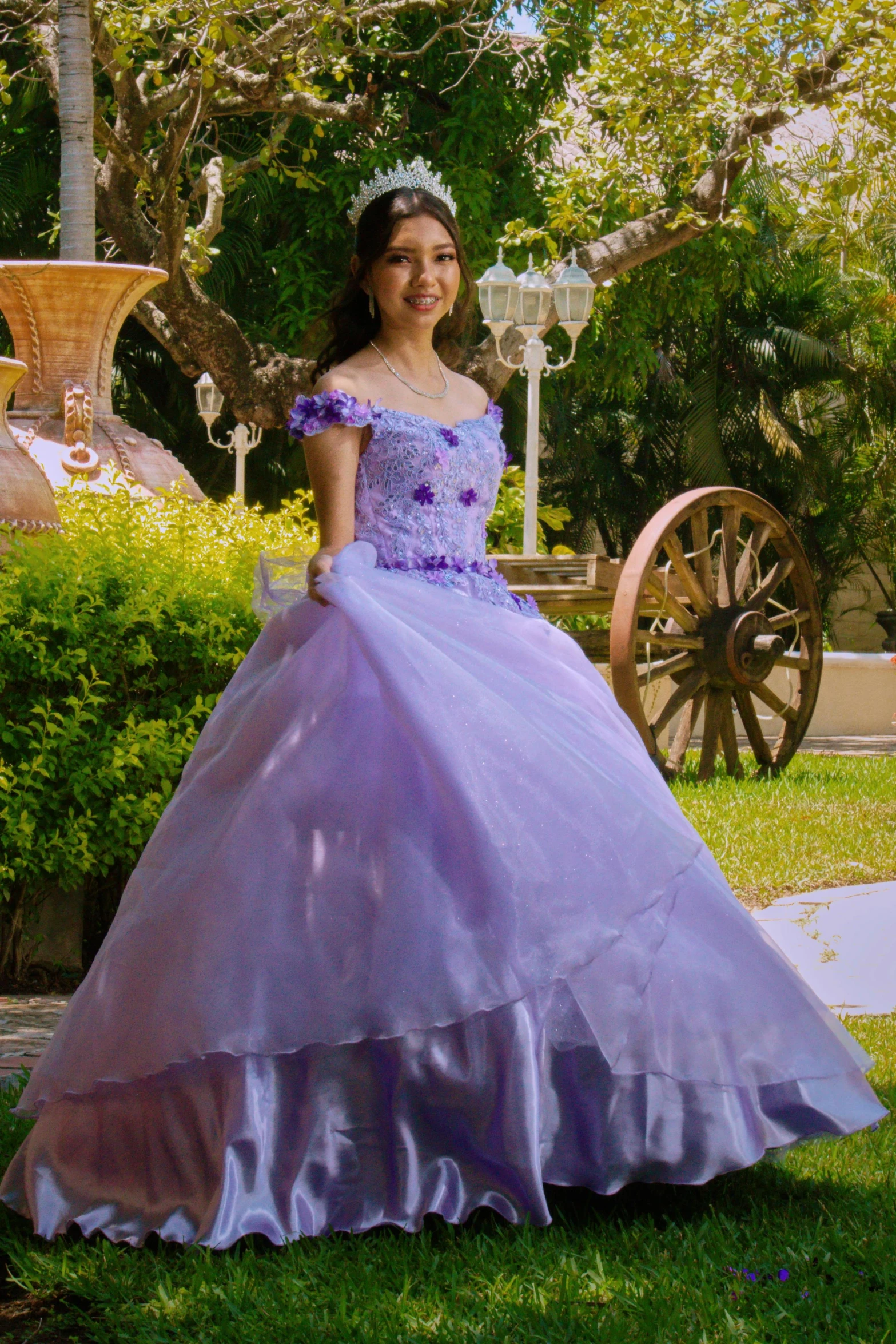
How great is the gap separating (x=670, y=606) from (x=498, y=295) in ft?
9.25

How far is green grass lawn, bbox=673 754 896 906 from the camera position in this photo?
6.46 meters

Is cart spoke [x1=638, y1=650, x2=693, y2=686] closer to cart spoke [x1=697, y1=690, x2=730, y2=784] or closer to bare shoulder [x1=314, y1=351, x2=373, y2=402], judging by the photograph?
cart spoke [x1=697, y1=690, x2=730, y2=784]

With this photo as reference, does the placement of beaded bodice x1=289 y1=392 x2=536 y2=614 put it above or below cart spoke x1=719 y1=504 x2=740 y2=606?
above

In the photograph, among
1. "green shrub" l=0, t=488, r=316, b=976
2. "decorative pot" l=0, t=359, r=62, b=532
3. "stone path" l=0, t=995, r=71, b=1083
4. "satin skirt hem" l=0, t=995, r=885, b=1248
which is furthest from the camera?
"decorative pot" l=0, t=359, r=62, b=532

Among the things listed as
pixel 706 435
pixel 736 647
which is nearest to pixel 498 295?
pixel 736 647

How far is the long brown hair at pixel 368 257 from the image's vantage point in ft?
11.0

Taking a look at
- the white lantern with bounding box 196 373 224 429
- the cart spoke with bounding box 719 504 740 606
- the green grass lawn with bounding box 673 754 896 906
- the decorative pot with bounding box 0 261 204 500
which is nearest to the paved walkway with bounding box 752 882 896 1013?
the green grass lawn with bounding box 673 754 896 906

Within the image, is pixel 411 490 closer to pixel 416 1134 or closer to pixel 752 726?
pixel 416 1134

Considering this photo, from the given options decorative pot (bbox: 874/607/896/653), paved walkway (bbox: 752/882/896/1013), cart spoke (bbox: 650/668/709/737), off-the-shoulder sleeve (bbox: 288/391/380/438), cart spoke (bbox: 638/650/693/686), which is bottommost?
decorative pot (bbox: 874/607/896/653)

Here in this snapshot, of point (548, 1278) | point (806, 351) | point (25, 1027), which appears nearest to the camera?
point (548, 1278)

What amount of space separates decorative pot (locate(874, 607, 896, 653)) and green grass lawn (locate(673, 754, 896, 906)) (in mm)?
14174

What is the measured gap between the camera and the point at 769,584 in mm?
9250

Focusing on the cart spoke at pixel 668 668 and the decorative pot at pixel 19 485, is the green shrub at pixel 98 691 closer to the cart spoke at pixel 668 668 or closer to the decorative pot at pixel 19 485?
the decorative pot at pixel 19 485

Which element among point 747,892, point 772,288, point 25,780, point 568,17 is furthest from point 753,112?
point 772,288
